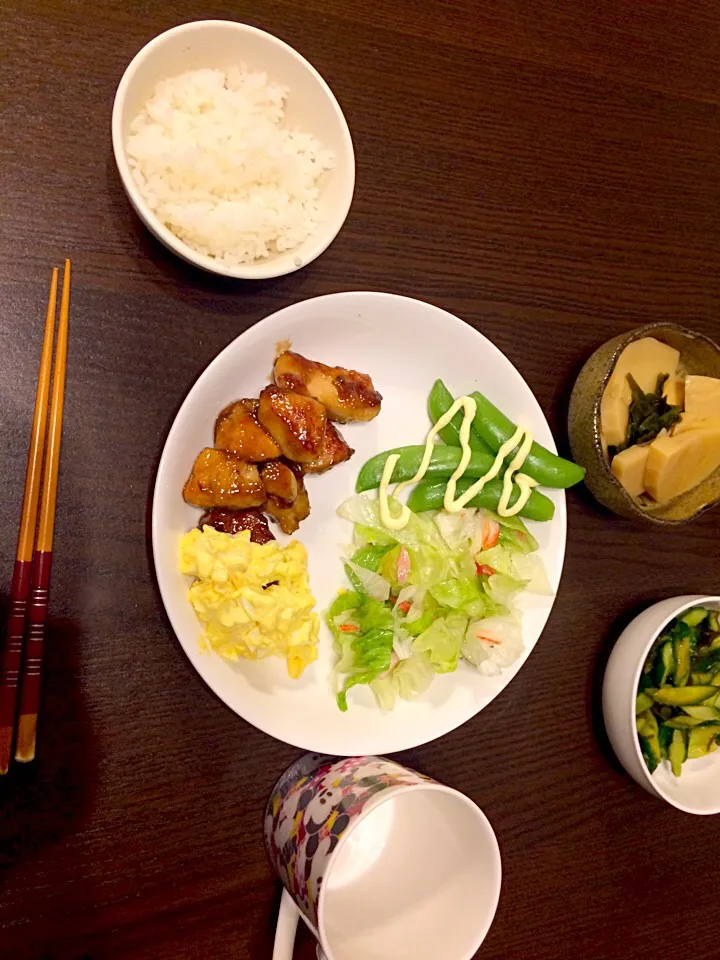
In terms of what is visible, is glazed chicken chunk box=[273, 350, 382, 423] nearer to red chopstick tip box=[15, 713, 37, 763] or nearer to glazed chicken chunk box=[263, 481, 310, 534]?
→ glazed chicken chunk box=[263, 481, 310, 534]

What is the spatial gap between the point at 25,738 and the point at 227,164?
127 cm

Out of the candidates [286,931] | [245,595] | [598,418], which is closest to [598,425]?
[598,418]

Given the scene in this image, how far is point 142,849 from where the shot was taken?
5.33 ft

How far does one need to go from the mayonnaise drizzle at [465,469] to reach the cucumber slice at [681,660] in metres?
0.57

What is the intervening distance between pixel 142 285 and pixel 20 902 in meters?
1.35

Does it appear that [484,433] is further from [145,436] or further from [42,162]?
[42,162]

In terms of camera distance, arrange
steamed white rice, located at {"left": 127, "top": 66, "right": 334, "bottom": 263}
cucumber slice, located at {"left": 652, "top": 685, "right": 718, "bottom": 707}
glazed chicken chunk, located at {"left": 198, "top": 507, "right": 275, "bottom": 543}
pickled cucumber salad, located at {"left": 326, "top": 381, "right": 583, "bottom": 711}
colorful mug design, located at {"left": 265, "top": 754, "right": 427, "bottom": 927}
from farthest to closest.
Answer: cucumber slice, located at {"left": 652, "top": 685, "right": 718, "bottom": 707} < pickled cucumber salad, located at {"left": 326, "top": 381, "right": 583, "bottom": 711} < glazed chicken chunk, located at {"left": 198, "top": 507, "right": 275, "bottom": 543} < steamed white rice, located at {"left": 127, "top": 66, "right": 334, "bottom": 263} < colorful mug design, located at {"left": 265, "top": 754, "right": 427, "bottom": 927}

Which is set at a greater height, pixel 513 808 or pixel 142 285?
pixel 142 285

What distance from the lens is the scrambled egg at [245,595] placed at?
1547 millimetres

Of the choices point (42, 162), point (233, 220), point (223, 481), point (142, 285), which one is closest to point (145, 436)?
point (223, 481)

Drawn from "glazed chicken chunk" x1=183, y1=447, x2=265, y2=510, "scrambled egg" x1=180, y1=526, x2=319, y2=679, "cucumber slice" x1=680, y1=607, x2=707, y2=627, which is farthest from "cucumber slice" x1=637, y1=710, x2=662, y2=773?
"glazed chicken chunk" x1=183, y1=447, x2=265, y2=510

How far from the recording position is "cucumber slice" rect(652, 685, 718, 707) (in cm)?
186

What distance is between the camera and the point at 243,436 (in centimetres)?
165

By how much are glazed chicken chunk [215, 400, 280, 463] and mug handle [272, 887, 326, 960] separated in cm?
92
